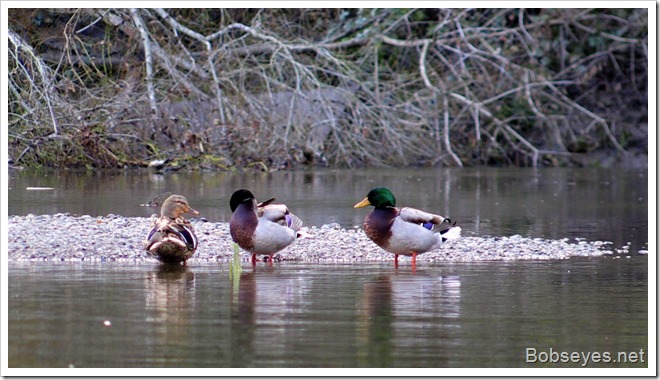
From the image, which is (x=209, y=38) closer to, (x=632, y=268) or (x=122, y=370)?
(x=632, y=268)

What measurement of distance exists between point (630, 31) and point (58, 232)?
726 inches

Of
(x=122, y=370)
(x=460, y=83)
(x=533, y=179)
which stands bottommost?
(x=122, y=370)

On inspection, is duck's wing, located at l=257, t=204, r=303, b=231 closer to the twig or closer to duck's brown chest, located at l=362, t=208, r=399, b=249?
duck's brown chest, located at l=362, t=208, r=399, b=249

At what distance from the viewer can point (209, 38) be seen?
2173cm

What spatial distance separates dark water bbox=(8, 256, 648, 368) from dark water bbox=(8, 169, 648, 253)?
337 centimetres

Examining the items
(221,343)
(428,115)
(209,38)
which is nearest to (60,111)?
(209,38)

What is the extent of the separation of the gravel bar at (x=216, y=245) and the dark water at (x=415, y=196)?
747mm

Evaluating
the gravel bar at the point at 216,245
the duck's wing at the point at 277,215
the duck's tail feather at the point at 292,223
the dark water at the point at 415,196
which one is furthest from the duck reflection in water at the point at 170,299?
A: the dark water at the point at 415,196

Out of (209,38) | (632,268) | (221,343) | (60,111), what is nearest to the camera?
(221,343)

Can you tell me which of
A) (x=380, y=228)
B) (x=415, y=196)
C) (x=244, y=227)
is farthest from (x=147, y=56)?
(x=380, y=228)

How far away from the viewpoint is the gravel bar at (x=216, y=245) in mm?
10367

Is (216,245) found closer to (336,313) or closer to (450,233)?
(450,233)

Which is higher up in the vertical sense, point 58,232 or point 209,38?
point 209,38

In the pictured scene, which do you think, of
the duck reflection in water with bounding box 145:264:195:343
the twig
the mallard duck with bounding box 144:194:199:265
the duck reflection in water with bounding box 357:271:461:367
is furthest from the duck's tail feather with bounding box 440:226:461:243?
the twig
